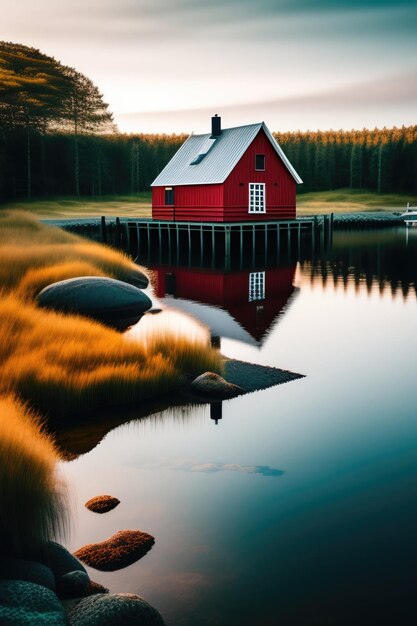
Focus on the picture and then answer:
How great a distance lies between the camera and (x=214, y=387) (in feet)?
37.0

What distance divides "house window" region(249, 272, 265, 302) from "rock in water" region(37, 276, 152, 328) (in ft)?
20.6

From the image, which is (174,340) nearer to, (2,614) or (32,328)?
(32,328)

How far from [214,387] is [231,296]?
13.2 meters

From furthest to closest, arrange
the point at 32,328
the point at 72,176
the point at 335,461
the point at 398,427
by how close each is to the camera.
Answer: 1. the point at 72,176
2. the point at 32,328
3. the point at 398,427
4. the point at 335,461

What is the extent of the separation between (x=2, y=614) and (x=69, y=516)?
2305 mm

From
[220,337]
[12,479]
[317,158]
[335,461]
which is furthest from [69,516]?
[317,158]

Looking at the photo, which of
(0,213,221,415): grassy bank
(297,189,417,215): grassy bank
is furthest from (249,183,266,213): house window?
(297,189,417,215): grassy bank

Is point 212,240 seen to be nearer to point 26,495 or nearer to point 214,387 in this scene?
point 214,387

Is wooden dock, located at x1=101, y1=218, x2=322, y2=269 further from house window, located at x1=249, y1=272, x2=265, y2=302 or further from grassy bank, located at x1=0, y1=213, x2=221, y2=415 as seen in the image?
grassy bank, located at x1=0, y1=213, x2=221, y2=415

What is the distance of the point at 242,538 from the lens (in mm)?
6613

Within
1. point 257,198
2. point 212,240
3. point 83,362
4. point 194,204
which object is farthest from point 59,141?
point 83,362

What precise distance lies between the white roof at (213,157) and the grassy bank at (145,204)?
20.1 m

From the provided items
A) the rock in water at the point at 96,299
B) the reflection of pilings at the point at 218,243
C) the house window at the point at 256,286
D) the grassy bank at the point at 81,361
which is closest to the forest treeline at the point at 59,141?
the reflection of pilings at the point at 218,243

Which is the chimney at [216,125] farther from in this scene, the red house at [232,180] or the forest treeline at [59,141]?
the forest treeline at [59,141]
